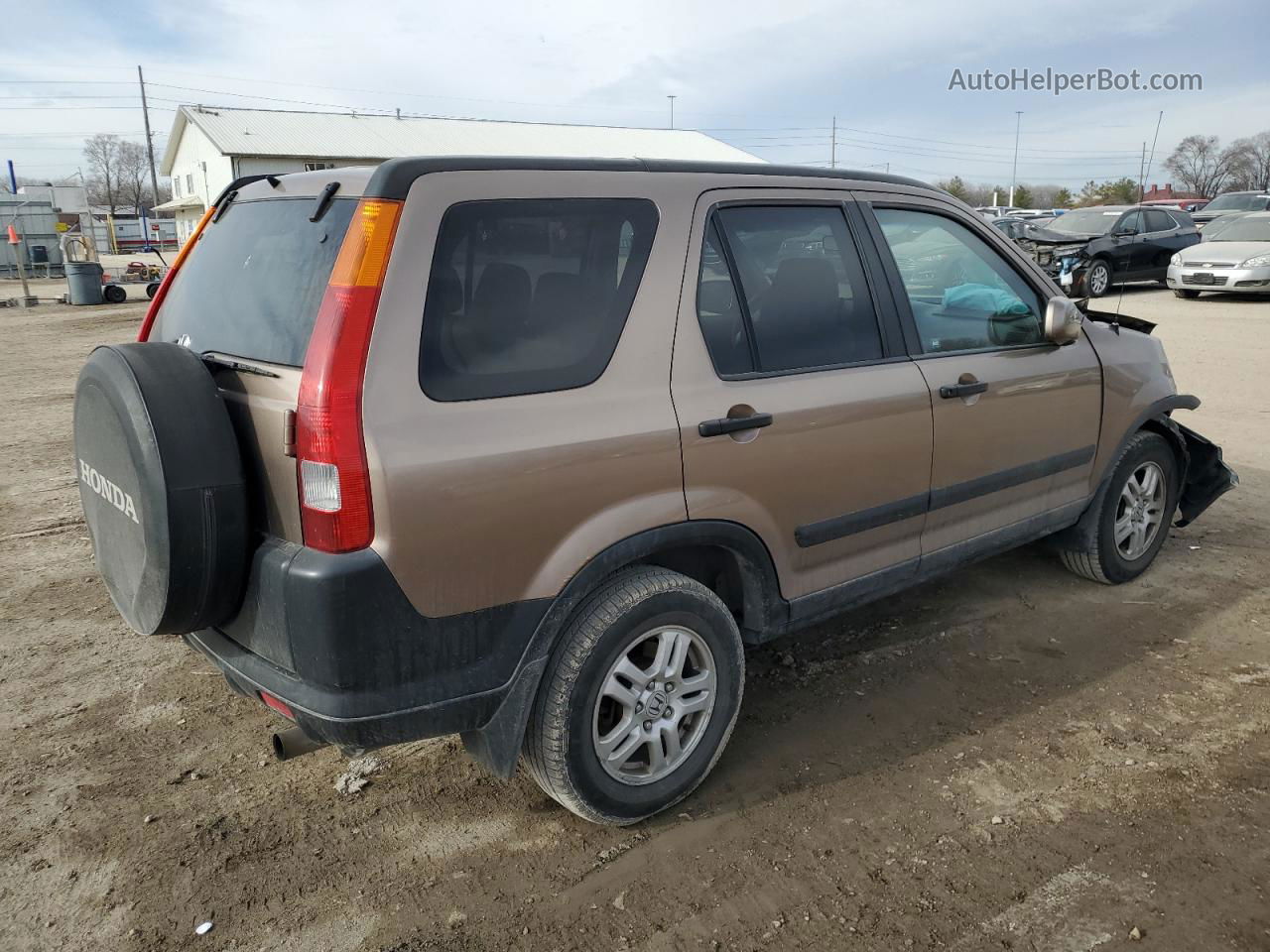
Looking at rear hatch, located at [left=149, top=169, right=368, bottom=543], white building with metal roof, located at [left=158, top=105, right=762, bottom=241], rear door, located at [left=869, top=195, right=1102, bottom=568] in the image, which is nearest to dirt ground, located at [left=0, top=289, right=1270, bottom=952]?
rear door, located at [left=869, top=195, right=1102, bottom=568]

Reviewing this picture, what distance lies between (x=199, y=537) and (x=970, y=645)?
3.12 m

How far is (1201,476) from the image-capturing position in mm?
5094

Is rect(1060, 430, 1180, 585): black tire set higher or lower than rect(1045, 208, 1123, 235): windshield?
lower

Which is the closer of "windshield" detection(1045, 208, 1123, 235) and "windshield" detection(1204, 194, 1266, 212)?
"windshield" detection(1045, 208, 1123, 235)

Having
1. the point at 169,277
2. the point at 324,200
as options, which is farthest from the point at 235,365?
the point at 169,277

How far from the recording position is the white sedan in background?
16.8 metres

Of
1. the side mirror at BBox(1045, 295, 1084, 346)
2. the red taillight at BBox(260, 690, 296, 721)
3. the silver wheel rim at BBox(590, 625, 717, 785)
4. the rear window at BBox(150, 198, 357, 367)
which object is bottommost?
the silver wheel rim at BBox(590, 625, 717, 785)

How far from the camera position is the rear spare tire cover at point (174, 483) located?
2.37 metres

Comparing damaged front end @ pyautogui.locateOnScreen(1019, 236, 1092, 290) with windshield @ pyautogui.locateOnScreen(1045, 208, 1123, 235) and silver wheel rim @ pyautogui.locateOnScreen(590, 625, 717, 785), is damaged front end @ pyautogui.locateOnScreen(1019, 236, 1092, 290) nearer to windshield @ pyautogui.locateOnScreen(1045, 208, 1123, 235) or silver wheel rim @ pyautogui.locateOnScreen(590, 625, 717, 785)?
windshield @ pyautogui.locateOnScreen(1045, 208, 1123, 235)

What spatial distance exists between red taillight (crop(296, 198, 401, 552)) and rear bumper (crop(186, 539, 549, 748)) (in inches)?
2.9

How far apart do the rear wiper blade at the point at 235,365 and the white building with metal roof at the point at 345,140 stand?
4186 cm

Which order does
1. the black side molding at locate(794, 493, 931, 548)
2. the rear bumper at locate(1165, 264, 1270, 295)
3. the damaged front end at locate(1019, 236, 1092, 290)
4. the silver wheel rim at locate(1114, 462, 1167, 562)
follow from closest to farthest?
the black side molding at locate(794, 493, 931, 548), the silver wheel rim at locate(1114, 462, 1167, 562), the rear bumper at locate(1165, 264, 1270, 295), the damaged front end at locate(1019, 236, 1092, 290)

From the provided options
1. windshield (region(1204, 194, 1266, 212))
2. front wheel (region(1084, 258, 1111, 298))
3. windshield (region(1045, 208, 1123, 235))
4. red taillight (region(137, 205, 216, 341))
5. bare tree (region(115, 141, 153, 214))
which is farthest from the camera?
bare tree (region(115, 141, 153, 214))

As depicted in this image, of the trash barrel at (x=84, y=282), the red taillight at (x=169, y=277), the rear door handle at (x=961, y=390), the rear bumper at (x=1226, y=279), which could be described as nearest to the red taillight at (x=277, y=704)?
the red taillight at (x=169, y=277)
